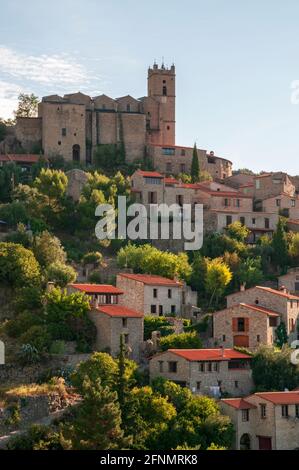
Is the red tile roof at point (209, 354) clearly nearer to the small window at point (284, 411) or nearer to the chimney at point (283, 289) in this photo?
the small window at point (284, 411)

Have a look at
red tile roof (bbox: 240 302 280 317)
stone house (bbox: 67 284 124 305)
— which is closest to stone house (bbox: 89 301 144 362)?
stone house (bbox: 67 284 124 305)

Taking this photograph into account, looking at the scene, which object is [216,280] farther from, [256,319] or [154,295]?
[256,319]

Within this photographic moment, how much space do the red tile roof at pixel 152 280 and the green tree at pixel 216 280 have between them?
3.17 metres

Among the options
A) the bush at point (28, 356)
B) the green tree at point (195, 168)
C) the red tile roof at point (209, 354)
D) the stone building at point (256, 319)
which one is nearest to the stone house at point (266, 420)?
the red tile roof at point (209, 354)

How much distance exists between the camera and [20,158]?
107 metres

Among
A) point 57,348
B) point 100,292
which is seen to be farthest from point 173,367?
point 100,292

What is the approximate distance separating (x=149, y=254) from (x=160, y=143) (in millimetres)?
30933

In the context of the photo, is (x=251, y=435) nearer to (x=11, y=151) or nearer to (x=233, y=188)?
(x=233, y=188)

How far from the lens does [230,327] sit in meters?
76.1

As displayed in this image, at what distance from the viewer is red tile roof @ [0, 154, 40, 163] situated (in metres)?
106

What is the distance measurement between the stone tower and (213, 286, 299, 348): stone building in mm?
37924

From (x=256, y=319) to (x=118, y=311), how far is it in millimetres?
8896
